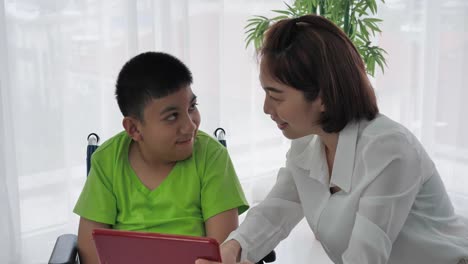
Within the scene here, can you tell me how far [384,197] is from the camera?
135 cm

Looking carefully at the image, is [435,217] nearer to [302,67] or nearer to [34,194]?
[302,67]

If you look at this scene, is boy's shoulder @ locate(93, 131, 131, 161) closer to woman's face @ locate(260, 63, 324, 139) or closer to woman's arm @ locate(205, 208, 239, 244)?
woman's arm @ locate(205, 208, 239, 244)

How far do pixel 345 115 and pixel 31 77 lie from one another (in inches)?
62.4

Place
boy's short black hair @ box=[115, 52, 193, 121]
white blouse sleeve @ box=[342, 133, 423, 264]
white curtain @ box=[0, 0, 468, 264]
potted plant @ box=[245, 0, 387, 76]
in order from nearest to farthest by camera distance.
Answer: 1. white blouse sleeve @ box=[342, 133, 423, 264]
2. boy's short black hair @ box=[115, 52, 193, 121]
3. white curtain @ box=[0, 0, 468, 264]
4. potted plant @ box=[245, 0, 387, 76]

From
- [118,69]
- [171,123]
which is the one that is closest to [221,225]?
[171,123]

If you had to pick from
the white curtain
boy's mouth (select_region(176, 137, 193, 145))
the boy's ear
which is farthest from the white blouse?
the white curtain

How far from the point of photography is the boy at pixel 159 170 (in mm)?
1656

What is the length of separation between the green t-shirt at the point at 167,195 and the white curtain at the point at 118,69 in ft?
3.08

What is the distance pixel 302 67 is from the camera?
138cm

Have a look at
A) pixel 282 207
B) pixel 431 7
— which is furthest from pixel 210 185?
pixel 431 7

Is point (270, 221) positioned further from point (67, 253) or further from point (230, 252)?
point (67, 253)

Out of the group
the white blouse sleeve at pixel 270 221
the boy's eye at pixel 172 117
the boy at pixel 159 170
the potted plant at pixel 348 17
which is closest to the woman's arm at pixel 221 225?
the boy at pixel 159 170

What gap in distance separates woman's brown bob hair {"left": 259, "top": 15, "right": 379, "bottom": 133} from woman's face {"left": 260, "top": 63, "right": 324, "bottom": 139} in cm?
1

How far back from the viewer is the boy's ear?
5.57 ft
